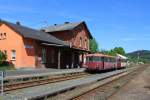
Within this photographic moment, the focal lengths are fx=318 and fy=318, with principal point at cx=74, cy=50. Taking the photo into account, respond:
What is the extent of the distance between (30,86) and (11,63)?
796 inches

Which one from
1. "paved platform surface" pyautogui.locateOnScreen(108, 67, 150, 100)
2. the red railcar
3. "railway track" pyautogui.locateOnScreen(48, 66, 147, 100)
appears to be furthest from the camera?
the red railcar

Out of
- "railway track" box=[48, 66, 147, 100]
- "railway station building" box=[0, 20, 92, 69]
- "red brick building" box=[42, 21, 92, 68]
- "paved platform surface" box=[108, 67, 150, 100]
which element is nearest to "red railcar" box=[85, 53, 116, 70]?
"railway station building" box=[0, 20, 92, 69]

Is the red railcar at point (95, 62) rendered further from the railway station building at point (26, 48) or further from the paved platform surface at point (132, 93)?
the paved platform surface at point (132, 93)

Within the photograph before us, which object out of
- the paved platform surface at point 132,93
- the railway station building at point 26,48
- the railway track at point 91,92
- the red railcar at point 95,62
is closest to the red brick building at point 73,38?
the railway station building at point 26,48

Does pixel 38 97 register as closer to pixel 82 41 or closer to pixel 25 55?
pixel 25 55

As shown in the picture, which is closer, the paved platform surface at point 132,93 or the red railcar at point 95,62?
the paved platform surface at point 132,93

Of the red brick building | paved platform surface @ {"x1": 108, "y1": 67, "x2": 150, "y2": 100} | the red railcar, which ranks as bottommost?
paved platform surface @ {"x1": 108, "y1": 67, "x2": 150, "y2": 100}

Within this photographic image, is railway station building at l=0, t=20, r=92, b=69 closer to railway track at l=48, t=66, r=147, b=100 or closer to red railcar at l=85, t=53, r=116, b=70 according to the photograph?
red railcar at l=85, t=53, r=116, b=70

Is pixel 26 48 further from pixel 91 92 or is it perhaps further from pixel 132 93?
pixel 132 93

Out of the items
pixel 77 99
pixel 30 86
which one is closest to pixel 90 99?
pixel 77 99

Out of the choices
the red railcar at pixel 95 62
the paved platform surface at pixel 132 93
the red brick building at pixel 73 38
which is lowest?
the paved platform surface at pixel 132 93

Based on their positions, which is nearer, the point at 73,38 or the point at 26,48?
the point at 26,48

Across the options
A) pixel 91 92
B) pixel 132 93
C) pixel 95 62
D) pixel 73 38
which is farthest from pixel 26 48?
pixel 132 93

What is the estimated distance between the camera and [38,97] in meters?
12.9
